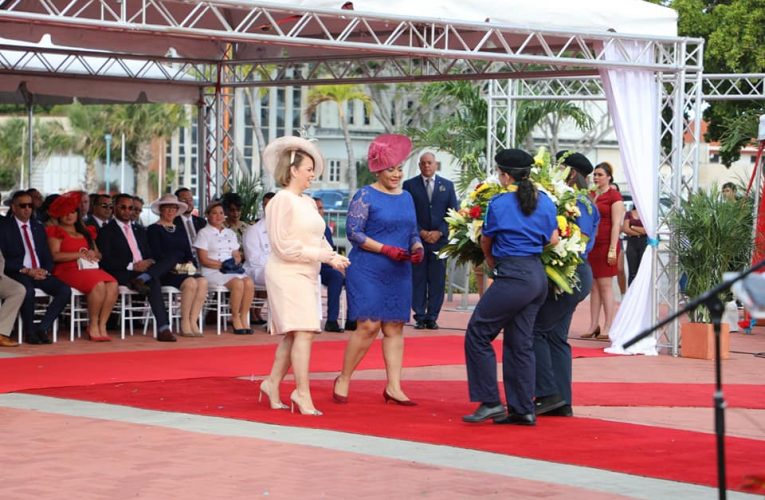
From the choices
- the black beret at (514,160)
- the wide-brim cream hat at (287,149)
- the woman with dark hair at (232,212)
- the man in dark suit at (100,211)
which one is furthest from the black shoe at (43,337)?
the black beret at (514,160)

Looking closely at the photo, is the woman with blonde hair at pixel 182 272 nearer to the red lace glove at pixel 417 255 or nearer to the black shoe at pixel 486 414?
the red lace glove at pixel 417 255

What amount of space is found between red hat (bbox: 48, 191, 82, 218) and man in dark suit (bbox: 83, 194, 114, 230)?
0.94 metres

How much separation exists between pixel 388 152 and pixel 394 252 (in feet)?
2.32

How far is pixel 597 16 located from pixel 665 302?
3056 mm

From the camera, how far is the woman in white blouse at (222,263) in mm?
15336

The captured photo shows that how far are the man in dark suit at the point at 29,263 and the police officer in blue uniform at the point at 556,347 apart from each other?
20.3 ft

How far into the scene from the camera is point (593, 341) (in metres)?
Answer: 15.5

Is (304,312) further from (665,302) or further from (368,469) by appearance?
(665,302)

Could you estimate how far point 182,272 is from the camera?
15031 mm

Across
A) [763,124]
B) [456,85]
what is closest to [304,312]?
[763,124]

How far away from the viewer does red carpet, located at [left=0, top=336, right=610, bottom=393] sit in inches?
440

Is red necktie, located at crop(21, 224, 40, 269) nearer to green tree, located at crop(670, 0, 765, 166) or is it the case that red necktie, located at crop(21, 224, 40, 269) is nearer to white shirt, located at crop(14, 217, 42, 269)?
white shirt, located at crop(14, 217, 42, 269)

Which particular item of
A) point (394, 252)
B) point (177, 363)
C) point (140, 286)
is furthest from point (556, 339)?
point (140, 286)

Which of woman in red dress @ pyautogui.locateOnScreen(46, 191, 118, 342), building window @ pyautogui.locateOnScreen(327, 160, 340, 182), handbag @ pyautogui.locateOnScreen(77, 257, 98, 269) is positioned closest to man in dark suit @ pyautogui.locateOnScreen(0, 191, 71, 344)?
woman in red dress @ pyautogui.locateOnScreen(46, 191, 118, 342)
